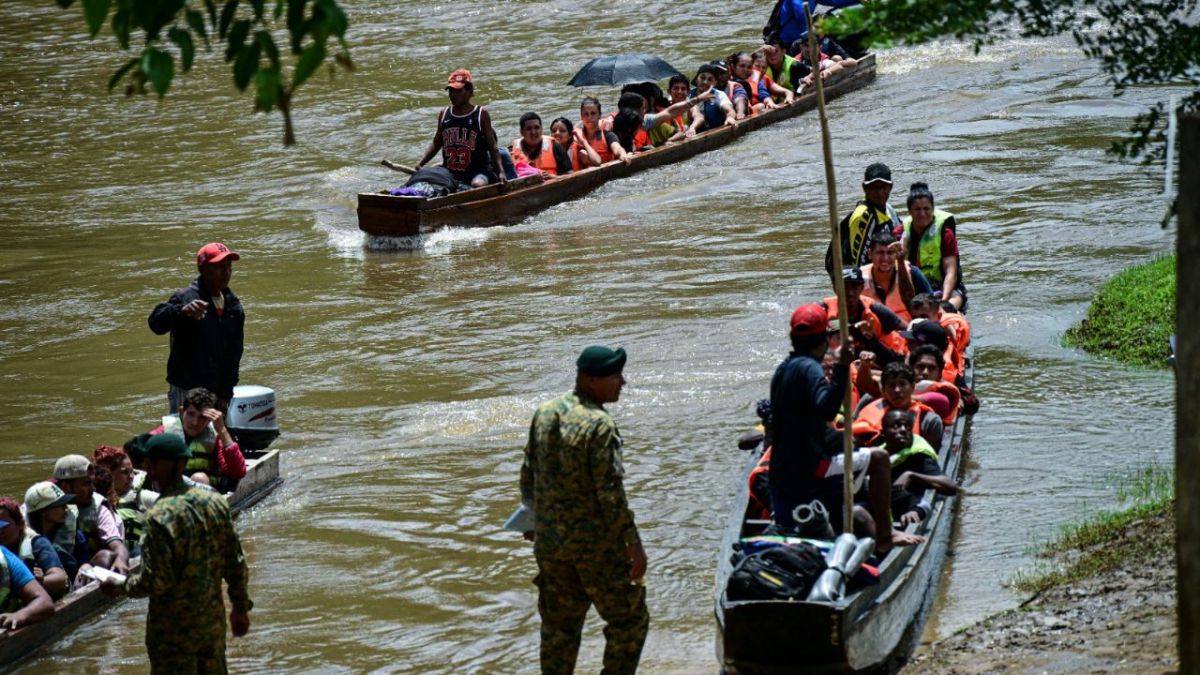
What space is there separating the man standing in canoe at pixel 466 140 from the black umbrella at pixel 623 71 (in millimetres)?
3669

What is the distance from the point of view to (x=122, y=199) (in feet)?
76.4

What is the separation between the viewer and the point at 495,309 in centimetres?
1675

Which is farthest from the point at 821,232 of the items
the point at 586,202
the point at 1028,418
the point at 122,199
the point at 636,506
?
the point at 122,199

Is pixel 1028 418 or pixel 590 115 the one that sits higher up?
pixel 590 115

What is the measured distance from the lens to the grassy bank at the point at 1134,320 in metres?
13.6

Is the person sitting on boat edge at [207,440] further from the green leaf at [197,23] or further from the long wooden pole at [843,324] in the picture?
the green leaf at [197,23]

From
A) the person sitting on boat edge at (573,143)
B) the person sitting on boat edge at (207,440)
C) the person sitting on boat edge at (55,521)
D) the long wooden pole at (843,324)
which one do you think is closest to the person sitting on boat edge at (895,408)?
the long wooden pole at (843,324)

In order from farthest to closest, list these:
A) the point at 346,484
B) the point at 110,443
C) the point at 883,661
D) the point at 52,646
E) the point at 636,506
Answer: the point at 110,443 → the point at 346,484 → the point at 636,506 → the point at 52,646 → the point at 883,661

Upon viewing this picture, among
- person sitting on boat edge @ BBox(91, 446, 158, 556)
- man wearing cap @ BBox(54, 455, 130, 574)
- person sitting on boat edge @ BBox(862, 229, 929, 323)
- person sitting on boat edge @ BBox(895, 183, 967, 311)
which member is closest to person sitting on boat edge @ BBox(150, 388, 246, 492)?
person sitting on boat edge @ BBox(91, 446, 158, 556)

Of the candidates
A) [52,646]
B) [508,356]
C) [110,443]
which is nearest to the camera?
[52,646]

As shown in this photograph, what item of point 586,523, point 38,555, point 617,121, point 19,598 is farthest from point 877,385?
point 617,121

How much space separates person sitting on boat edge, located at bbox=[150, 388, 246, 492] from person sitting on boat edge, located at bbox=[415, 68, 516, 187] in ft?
24.6

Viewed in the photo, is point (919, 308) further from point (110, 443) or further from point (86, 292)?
point (86, 292)

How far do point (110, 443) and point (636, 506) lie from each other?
181 inches
